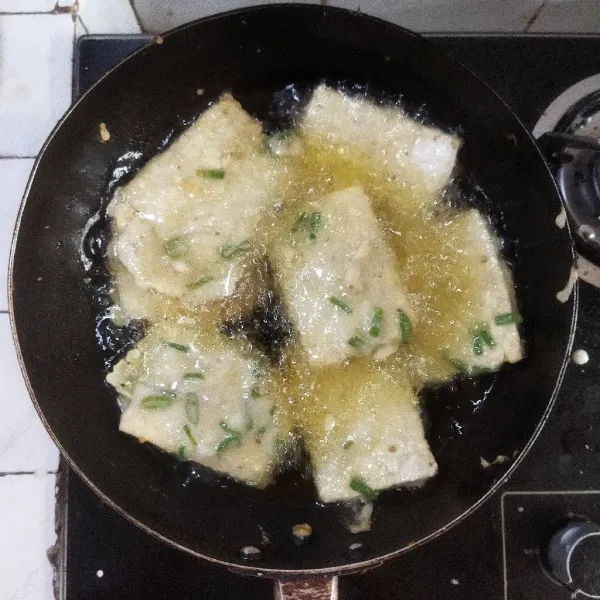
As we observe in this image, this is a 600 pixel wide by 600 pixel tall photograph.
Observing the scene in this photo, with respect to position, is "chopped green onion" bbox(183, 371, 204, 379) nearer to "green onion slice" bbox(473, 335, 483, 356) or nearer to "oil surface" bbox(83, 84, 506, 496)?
"oil surface" bbox(83, 84, 506, 496)

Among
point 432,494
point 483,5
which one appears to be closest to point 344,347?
point 432,494

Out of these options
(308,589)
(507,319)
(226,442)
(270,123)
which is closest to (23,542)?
(226,442)

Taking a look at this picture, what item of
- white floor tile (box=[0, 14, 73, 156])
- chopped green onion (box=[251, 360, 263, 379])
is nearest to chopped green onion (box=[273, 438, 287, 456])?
chopped green onion (box=[251, 360, 263, 379])

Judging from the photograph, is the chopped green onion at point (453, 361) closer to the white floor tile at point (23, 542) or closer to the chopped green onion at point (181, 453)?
the chopped green onion at point (181, 453)

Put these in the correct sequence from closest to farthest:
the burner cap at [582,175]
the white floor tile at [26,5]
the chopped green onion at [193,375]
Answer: the chopped green onion at [193,375]
the burner cap at [582,175]
the white floor tile at [26,5]

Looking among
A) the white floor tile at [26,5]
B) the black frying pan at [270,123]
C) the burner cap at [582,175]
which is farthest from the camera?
the white floor tile at [26,5]

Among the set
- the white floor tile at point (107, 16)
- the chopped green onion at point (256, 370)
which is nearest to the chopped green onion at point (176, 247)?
the chopped green onion at point (256, 370)

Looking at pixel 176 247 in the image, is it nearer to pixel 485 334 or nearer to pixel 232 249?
pixel 232 249

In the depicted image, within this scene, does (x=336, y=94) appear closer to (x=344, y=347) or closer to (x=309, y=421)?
(x=344, y=347)
